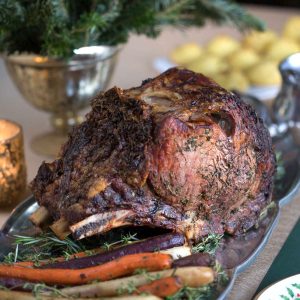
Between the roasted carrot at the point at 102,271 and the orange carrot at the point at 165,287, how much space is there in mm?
53

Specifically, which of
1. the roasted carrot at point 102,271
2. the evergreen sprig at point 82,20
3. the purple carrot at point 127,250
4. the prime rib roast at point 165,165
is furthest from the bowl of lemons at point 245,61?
the roasted carrot at point 102,271

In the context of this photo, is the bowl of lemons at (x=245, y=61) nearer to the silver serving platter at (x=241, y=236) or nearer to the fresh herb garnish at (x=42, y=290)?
the silver serving platter at (x=241, y=236)

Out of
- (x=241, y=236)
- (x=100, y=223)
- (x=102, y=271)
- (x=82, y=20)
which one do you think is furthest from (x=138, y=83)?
(x=102, y=271)

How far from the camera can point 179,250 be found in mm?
1288

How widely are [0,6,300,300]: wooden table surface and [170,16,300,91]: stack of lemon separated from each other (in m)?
0.13

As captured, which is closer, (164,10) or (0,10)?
(0,10)

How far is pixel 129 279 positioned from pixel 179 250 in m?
0.15

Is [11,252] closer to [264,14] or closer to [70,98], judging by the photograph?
[70,98]

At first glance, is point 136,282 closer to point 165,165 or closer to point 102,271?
point 102,271

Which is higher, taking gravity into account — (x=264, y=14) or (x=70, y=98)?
(x=70, y=98)

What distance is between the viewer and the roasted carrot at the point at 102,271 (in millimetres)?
1207

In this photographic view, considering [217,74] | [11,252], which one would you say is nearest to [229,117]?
[11,252]

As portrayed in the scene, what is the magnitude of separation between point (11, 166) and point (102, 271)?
1.93ft

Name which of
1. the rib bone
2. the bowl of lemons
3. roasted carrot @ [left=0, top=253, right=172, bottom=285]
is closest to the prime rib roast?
the rib bone
